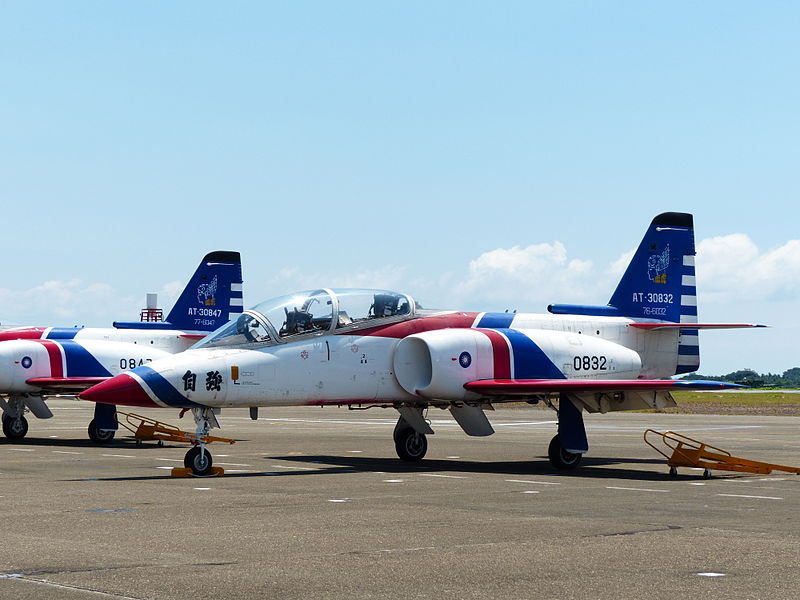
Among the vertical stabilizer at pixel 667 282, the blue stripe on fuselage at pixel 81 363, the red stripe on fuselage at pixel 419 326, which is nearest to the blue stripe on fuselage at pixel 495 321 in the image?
the red stripe on fuselage at pixel 419 326

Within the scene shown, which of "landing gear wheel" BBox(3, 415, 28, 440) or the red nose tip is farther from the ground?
the red nose tip

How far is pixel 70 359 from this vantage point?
2753 cm

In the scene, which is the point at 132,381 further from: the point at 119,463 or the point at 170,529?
the point at 170,529

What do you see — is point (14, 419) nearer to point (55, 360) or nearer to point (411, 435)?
point (55, 360)

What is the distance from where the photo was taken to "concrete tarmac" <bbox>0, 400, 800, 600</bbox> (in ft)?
25.5

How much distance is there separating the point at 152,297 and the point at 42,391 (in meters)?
55.7

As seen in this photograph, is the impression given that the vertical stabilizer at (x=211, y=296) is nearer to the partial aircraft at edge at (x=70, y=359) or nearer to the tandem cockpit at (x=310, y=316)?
the partial aircraft at edge at (x=70, y=359)

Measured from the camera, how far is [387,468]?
60.2 feet

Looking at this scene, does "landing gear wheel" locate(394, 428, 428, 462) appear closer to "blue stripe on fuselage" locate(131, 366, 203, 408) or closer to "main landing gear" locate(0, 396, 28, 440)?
"blue stripe on fuselage" locate(131, 366, 203, 408)

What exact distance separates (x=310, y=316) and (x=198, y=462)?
9.85 ft

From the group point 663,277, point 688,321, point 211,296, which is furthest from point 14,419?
point 688,321

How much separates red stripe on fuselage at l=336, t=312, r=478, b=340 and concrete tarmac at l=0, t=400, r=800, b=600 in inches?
89.1

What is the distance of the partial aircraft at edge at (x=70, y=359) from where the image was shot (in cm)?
2674

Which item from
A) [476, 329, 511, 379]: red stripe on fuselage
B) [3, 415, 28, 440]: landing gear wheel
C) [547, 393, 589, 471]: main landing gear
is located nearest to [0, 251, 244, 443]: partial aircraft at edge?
[3, 415, 28, 440]: landing gear wheel
